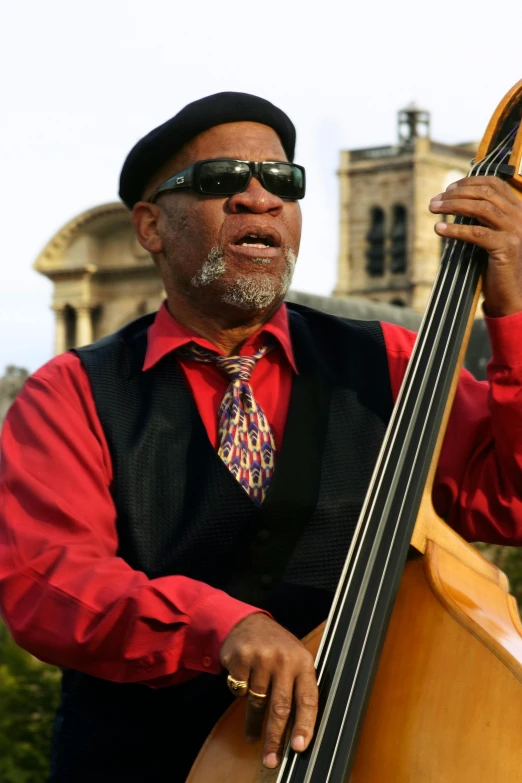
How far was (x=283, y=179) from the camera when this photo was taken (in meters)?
2.93

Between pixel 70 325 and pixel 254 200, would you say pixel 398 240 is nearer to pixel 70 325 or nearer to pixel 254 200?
pixel 70 325

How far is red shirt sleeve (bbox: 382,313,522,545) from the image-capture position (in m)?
2.71

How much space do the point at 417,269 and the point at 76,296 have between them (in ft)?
187

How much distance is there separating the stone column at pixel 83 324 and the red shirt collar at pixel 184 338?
31286mm

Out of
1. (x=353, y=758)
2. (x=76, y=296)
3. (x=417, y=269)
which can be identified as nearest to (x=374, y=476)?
(x=353, y=758)

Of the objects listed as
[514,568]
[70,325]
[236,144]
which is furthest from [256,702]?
[70,325]

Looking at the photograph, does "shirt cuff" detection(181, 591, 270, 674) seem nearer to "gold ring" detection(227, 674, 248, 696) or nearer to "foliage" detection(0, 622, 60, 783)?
"gold ring" detection(227, 674, 248, 696)

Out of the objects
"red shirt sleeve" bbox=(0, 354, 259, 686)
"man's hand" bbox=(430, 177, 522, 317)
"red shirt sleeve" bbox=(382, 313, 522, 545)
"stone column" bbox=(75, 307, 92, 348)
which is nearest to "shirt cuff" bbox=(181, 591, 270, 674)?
"red shirt sleeve" bbox=(0, 354, 259, 686)

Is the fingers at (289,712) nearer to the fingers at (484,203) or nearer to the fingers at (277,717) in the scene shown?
the fingers at (277,717)

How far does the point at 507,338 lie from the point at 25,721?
8603 millimetres

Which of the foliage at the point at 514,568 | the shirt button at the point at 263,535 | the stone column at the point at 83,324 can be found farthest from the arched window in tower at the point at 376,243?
the shirt button at the point at 263,535

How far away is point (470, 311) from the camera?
2.65 m

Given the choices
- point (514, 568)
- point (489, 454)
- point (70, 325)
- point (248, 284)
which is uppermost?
point (248, 284)

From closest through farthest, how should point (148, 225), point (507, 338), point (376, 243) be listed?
point (507, 338) → point (148, 225) → point (376, 243)
